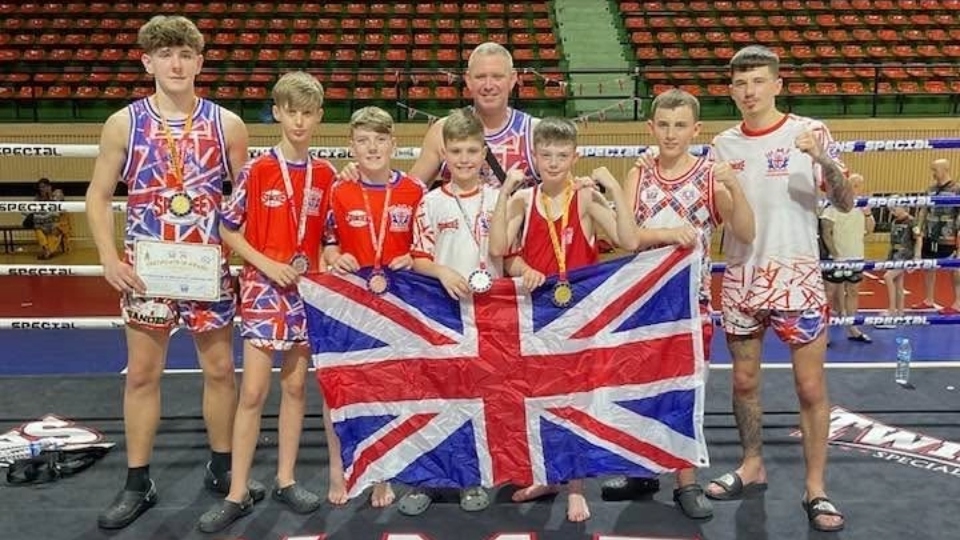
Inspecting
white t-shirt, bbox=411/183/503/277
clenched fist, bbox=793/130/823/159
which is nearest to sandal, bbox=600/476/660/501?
white t-shirt, bbox=411/183/503/277

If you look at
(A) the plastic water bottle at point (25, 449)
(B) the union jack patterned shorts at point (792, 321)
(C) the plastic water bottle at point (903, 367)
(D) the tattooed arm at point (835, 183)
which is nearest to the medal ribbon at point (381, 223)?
(B) the union jack patterned shorts at point (792, 321)

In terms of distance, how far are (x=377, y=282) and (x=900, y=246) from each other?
17.7ft

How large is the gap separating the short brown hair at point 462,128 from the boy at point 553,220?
18 centimetres

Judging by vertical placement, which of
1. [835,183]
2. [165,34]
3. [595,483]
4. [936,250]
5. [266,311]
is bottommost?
[595,483]

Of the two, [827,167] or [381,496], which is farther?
[381,496]

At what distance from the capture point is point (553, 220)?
3.09 meters

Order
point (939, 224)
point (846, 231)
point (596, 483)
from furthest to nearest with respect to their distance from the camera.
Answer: point (939, 224) < point (846, 231) < point (596, 483)

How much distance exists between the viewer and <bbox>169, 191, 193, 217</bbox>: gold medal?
3.08 metres

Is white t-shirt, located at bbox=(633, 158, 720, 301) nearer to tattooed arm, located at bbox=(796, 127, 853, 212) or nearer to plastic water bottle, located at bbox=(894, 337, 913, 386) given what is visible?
tattooed arm, located at bbox=(796, 127, 853, 212)

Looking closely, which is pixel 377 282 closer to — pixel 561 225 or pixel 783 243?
pixel 561 225

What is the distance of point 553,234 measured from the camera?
10.1ft

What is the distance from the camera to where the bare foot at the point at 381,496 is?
131 inches

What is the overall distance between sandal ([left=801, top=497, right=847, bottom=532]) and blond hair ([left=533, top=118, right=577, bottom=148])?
5.03ft

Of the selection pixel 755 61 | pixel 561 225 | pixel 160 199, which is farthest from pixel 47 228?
pixel 755 61
